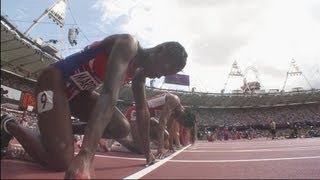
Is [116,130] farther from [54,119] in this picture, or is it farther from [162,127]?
[162,127]

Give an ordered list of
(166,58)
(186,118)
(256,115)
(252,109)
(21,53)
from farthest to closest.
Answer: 1. (252,109)
2. (256,115)
3. (21,53)
4. (186,118)
5. (166,58)

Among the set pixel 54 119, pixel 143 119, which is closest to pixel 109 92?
pixel 54 119

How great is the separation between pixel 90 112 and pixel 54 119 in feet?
2.44

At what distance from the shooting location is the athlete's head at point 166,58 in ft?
10.3

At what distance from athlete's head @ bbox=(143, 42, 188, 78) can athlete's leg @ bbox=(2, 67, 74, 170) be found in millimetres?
801

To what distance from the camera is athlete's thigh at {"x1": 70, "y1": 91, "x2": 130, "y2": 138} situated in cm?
383

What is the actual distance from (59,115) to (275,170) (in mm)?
1943

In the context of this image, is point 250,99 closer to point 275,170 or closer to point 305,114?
point 305,114

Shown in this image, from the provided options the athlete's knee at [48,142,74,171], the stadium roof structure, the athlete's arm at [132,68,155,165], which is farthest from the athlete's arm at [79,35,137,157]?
the stadium roof structure

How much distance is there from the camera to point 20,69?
36688 mm

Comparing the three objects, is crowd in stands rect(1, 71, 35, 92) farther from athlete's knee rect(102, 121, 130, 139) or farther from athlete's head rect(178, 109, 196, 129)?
athlete's knee rect(102, 121, 130, 139)

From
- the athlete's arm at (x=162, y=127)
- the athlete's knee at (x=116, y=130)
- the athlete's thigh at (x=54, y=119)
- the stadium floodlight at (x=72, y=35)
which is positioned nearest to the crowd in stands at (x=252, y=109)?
the stadium floodlight at (x=72, y=35)

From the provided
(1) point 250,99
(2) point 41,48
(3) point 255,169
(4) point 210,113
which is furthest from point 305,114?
(3) point 255,169

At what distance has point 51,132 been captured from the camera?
10.0ft
